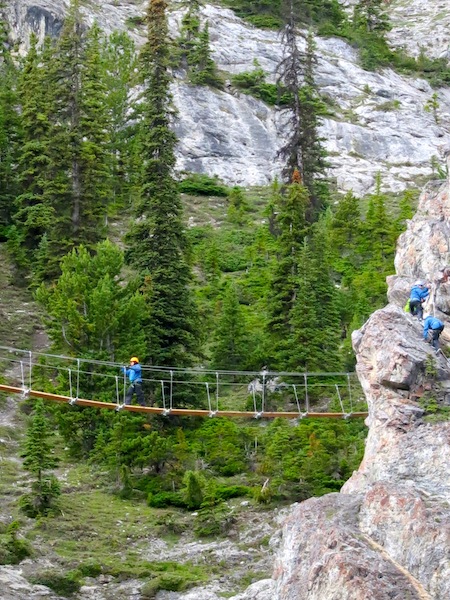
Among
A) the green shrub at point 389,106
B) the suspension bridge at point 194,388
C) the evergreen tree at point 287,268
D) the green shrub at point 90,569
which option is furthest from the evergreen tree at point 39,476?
the green shrub at point 389,106

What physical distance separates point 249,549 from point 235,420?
7190mm

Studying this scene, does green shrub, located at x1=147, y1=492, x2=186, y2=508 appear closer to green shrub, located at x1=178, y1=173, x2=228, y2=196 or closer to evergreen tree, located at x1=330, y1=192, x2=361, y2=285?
evergreen tree, located at x1=330, y1=192, x2=361, y2=285

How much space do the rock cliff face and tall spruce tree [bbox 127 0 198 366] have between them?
1538 centimetres

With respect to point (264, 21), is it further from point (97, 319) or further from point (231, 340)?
point (97, 319)

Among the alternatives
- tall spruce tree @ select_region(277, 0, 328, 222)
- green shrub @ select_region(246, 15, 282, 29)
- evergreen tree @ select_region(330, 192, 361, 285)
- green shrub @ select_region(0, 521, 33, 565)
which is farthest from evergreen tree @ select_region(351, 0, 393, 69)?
green shrub @ select_region(0, 521, 33, 565)

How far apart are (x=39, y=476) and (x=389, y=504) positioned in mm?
10206

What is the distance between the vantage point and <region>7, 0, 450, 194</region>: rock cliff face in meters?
51.2

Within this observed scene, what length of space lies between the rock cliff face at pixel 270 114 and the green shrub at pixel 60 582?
31.2 meters

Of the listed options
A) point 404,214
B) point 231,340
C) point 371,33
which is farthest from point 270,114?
point 231,340

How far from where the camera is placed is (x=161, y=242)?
32.1 metres

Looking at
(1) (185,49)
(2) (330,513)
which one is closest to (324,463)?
(2) (330,513)

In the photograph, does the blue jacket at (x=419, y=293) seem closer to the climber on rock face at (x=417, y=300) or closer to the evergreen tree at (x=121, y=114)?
the climber on rock face at (x=417, y=300)

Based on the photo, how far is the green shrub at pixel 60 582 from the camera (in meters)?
20.2

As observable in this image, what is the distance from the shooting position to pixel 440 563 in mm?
14859
